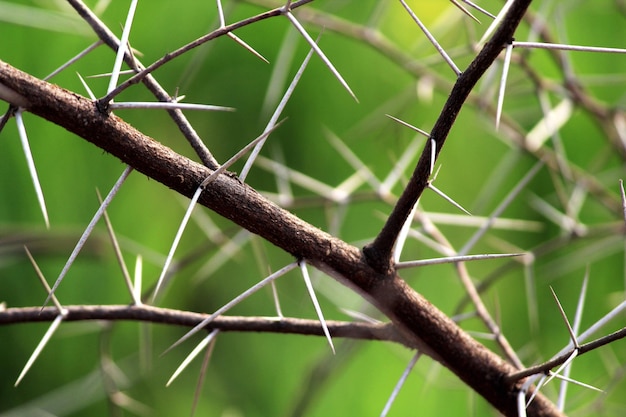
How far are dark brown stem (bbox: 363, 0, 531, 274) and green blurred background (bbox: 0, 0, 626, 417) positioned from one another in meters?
0.48

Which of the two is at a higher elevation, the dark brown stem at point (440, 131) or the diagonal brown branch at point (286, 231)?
the dark brown stem at point (440, 131)

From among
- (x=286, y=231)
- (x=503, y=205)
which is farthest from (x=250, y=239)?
(x=286, y=231)

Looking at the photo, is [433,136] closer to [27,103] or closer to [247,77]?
[27,103]

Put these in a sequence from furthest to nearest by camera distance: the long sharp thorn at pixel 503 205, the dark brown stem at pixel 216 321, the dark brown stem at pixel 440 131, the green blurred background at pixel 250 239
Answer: the green blurred background at pixel 250 239 < the long sharp thorn at pixel 503 205 < the dark brown stem at pixel 216 321 < the dark brown stem at pixel 440 131

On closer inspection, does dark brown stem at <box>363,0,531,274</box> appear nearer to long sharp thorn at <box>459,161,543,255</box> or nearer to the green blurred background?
long sharp thorn at <box>459,161,543,255</box>

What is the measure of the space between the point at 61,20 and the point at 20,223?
0.35m

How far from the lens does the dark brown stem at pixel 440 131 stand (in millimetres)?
336

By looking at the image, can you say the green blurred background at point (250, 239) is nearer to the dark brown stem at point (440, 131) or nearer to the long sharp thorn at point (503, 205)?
the long sharp thorn at point (503, 205)

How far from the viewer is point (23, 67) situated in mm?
966

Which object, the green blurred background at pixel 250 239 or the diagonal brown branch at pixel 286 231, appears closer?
the diagonal brown branch at pixel 286 231

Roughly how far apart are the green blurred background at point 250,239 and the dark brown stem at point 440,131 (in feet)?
1.57

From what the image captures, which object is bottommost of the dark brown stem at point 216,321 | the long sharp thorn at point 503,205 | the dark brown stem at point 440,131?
the dark brown stem at point 216,321

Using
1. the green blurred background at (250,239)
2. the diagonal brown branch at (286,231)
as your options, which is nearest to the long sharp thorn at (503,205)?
the diagonal brown branch at (286,231)

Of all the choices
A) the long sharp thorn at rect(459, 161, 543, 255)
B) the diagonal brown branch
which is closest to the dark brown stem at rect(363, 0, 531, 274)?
the diagonal brown branch
